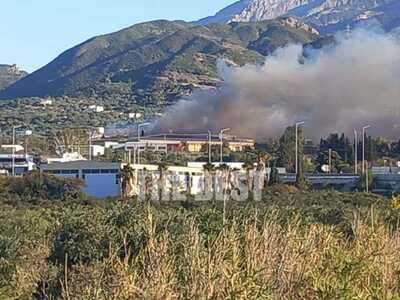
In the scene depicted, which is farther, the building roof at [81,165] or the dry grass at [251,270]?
the building roof at [81,165]

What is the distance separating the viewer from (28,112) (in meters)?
162

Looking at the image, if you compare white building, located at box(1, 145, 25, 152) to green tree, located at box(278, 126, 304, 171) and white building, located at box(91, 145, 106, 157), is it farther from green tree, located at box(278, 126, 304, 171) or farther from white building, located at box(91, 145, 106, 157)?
green tree, located at box(278, 126, 304, 171)

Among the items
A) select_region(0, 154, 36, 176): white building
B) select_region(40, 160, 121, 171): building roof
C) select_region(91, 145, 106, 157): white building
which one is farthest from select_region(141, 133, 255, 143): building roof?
select_region(40, 160, 121, 171): building roof

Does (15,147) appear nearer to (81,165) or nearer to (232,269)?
(81,165)

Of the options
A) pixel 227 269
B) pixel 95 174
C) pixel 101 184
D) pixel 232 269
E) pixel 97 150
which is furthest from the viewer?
pixel 97 150

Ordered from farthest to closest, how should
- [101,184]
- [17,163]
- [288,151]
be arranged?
[288,151], [17,163], [101,184]

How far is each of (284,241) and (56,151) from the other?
311 ft

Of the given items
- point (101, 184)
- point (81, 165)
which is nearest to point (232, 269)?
point (101, 184)

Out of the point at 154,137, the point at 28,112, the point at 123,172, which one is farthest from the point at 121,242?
the point at 28,112

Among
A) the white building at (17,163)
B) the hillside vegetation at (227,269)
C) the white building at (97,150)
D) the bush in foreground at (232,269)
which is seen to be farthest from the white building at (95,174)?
the bush in foreground at (232,269)

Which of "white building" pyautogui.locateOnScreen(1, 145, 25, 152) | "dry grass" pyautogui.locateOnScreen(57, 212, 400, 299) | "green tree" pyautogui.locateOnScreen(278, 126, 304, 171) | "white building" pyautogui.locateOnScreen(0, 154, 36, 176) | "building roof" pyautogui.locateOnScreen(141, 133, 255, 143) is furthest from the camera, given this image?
"building roof" pyautogui.locateOnScreen(141, 133, 255, 143)

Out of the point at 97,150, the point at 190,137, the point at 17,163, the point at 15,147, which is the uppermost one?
the point at 190,137

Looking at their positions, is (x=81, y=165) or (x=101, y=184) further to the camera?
(x=81, y=165)

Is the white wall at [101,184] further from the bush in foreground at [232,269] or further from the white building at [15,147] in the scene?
the bush in foreground at [232,269]
